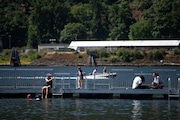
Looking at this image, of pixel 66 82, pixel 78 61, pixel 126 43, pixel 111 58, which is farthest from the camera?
pixel 126 43

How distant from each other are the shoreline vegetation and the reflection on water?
119819mm

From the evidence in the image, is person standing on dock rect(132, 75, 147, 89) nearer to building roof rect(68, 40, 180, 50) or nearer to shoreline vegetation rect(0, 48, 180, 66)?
shoreline vegetation rect(0, 48, 180, 66)

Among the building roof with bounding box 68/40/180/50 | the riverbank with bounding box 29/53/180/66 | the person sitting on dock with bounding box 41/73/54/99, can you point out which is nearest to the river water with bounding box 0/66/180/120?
the person sitting on dock with bounding box 41/73/54/99

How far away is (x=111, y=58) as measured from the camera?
188 meters

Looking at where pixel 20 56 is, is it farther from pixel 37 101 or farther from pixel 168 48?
pixel 37 101

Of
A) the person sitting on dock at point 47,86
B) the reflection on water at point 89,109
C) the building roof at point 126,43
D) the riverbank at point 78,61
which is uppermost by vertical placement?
the building roof at point 126,43

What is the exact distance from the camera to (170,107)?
5862 centimetres

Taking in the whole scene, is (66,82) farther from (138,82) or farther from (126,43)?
(126,43)

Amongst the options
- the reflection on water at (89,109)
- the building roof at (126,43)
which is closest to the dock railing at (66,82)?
the reflection on water at (89,109)

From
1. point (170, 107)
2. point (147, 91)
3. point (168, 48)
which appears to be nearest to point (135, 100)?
point (147, 91)

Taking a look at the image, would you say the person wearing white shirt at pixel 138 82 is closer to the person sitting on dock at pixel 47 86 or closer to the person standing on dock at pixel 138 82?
the person standing on dock at pixel 138 82

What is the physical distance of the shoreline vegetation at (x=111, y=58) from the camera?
18425cm

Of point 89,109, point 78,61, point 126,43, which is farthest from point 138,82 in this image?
point 126,43

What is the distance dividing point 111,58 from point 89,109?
130390 mm
